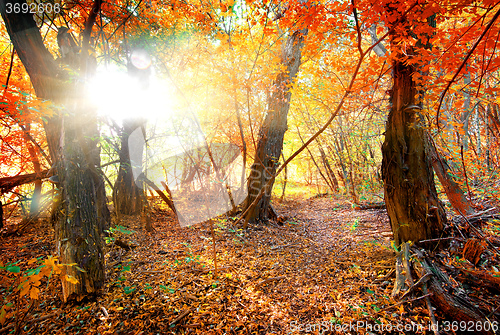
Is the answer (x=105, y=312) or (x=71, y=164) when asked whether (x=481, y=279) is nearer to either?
(x=105, y=312)

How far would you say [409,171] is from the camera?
2.76m

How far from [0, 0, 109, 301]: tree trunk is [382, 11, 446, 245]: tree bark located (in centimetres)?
384

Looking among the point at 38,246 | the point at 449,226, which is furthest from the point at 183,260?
the point at 449,226

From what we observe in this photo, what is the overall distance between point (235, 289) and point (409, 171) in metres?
2.80

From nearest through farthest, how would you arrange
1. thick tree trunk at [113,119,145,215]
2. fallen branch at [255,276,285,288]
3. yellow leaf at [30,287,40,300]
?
yellow leaf at [30,287,40,300] < fallen branch at [255,276,285,288] < thick tree trunk at [113,119,145,215]

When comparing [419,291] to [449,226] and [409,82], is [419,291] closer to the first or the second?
[449,226]

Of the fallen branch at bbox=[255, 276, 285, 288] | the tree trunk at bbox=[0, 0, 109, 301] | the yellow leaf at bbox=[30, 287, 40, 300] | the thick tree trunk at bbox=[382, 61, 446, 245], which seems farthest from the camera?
the fallen branch at bbox=[255, 276, 285, 288]

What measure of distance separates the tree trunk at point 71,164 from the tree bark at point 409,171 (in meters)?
3.84

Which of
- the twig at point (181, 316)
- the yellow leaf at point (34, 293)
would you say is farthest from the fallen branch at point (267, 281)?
the yellow leaf at point (34, 293)

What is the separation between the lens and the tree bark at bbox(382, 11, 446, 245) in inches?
106

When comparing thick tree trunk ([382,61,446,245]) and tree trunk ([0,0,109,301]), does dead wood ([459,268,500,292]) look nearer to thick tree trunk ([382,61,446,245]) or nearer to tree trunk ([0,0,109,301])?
thick tree trunk ([382,61,446,245])

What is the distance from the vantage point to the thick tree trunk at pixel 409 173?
2.68 meters

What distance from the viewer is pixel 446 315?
198cm

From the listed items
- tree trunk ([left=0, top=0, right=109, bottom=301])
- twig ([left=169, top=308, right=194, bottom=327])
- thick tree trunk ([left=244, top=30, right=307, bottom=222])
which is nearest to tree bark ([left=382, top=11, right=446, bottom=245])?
thick tree trunk ([left=244, top=30, right=307, bottom=222])
